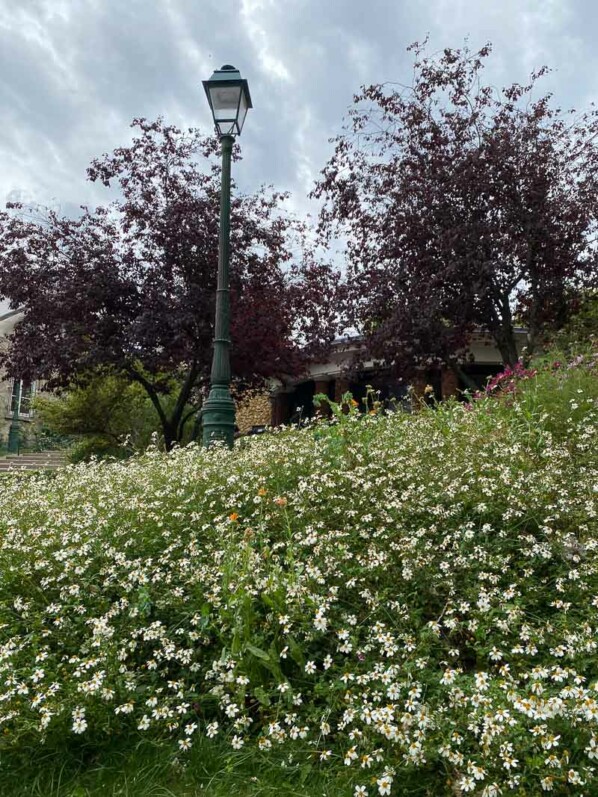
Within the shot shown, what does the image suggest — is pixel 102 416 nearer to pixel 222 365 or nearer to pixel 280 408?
pixel 280 408

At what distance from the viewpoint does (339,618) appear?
2.68 meters

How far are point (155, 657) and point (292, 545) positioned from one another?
84cm

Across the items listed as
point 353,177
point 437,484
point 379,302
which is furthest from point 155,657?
point 353,177

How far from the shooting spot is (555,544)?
289 cm

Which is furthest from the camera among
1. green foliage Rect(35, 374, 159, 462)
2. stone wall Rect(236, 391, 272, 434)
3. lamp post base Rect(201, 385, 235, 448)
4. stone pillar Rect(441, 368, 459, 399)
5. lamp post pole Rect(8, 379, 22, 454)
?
stone wall Rect(236, 391, 272, 434)

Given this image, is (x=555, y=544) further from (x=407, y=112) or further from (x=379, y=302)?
(x=407, y=112)

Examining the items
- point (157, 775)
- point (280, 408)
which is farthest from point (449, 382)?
point (157, 775)

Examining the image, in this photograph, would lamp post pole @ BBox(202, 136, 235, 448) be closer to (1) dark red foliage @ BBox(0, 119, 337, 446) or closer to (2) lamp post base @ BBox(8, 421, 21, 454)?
(1) dark red foliage @ BBox(0, 119, 337, 446)

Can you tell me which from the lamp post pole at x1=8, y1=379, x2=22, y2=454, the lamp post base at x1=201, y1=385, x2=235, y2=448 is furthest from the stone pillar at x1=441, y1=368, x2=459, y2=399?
the lamp post pole at x1=8, y1=379, x2=22, y2=454

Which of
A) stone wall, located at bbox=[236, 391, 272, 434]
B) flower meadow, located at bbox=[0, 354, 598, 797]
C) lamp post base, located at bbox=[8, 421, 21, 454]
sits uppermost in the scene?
stone wall, located at bbox=[236, 391, 272, 434]

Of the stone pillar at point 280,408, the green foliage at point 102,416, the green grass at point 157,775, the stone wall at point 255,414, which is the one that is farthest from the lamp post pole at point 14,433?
the green grass at point 157,775

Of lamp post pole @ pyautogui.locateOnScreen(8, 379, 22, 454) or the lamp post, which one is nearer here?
the lamp post

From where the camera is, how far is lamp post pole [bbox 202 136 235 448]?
6.07 meters

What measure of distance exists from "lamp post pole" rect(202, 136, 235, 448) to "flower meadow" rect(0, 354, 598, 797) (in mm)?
1855
